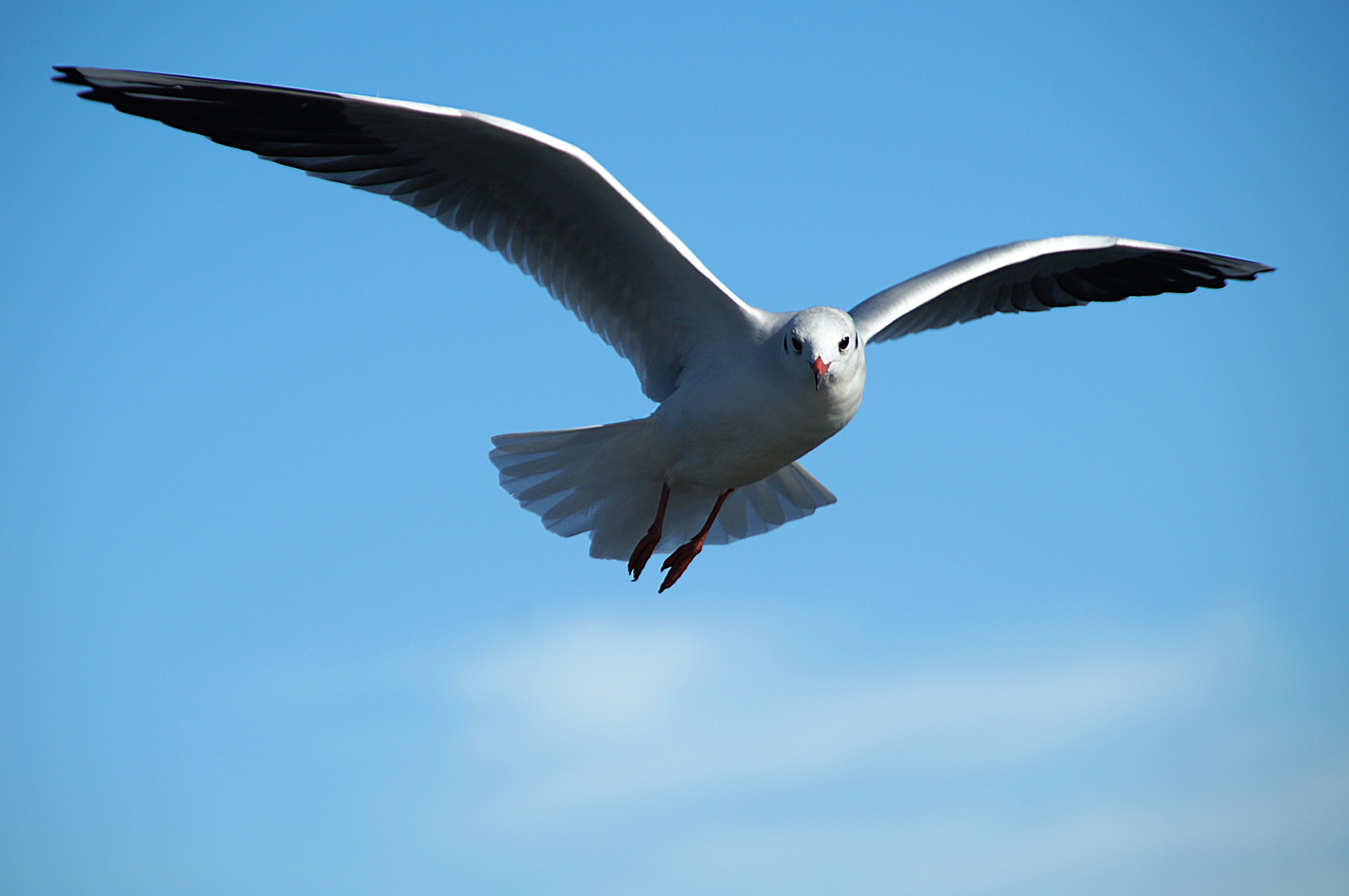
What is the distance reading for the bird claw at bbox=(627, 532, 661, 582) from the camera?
6984 millimetres

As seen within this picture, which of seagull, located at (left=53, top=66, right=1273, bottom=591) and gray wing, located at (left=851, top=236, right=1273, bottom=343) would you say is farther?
gray wing, located at (left=851, top=236, right=1273, bottom=343)

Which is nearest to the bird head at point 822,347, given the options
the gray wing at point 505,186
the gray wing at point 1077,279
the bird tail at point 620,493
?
the gray wing at point 505,186

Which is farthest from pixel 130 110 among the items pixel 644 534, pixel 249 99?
pixel 644 534

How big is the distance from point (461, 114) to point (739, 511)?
308 cm

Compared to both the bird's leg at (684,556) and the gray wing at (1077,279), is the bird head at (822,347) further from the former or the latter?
the gray wing at (1077,279)

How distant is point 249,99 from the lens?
561 centimetres

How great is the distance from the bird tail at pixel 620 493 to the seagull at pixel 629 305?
0.03ft

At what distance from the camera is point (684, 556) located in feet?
22.8

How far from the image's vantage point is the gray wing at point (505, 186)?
5551 millimetres

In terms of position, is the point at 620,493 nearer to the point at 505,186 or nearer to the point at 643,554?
the point at 643,554

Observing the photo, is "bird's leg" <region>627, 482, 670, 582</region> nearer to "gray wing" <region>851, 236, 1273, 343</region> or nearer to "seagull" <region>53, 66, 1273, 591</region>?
"seagull" <region>53, 66, 1273, 591</region>

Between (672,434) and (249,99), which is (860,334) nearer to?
(672,434)

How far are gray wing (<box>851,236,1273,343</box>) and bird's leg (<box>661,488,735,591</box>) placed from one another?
68.1 inches

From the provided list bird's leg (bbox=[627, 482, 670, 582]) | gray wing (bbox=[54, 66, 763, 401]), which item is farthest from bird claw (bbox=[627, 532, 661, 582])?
gray wing (bbox=[54, 66, 763, 401])
